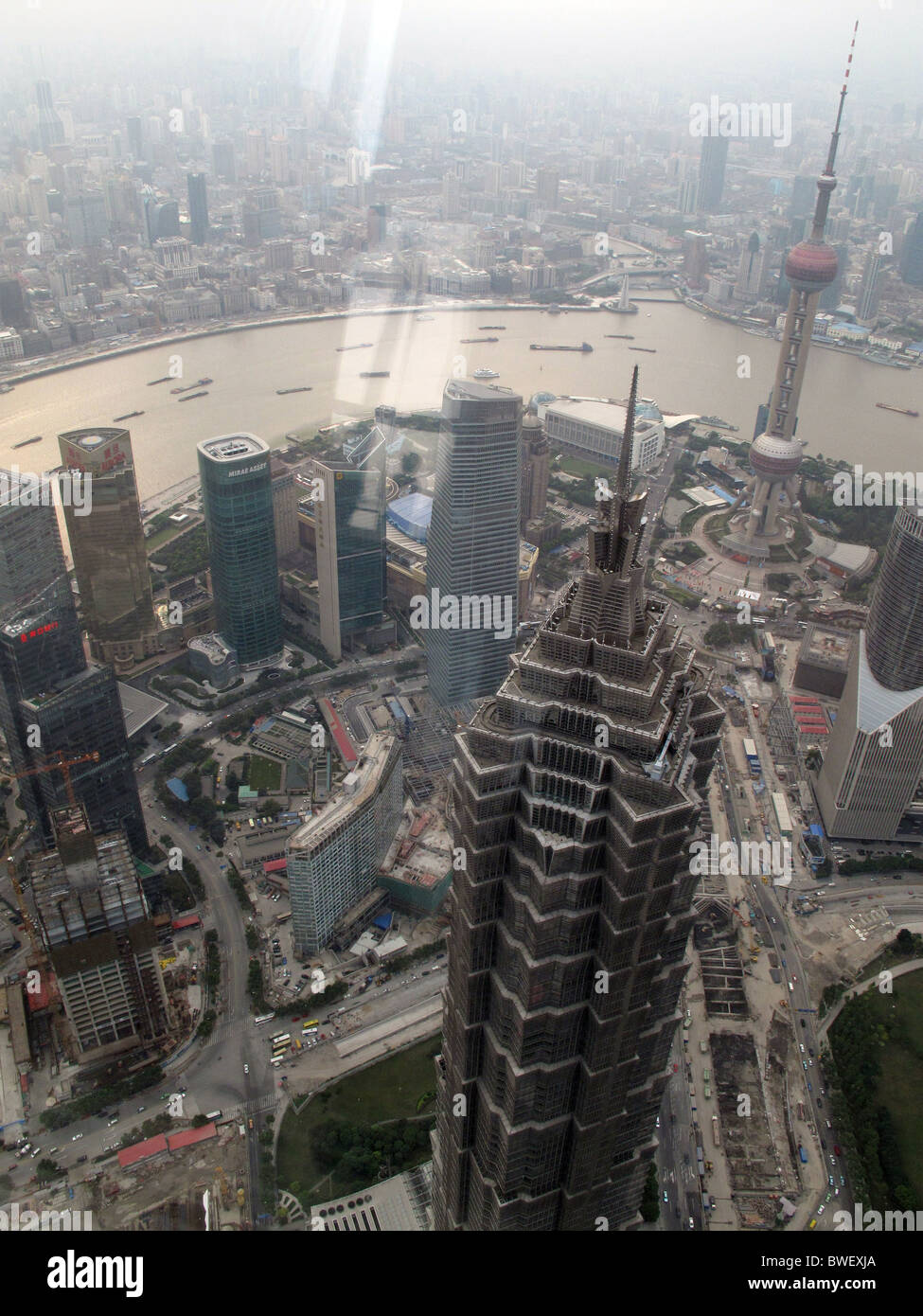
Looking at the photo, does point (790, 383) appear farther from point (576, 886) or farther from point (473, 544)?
point (576, 886)

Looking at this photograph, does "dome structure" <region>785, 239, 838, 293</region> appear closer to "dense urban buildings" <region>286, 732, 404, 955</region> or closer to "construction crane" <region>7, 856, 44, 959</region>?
"dense urban buildings" <region>286, 732, 404, 955</region>

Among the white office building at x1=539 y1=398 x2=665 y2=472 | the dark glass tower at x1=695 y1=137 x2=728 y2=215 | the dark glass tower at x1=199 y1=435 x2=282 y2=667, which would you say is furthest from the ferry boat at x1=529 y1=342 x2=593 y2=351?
the dark glass tower at x1=199 y1=435 x2=282 y2=667

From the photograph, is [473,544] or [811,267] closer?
[473,544]

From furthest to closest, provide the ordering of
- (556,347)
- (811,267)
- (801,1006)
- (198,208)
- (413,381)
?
(198,208) → (556,347) → (413,381) → (811,267) → (801,1006)

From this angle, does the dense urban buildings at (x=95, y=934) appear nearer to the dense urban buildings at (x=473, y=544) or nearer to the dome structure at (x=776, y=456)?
the dense urban buildings at (x=473, y=544)

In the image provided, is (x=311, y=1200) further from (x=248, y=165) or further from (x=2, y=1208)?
(x=248, y=165)

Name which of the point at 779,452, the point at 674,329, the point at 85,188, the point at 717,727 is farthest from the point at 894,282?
the point at 717,727

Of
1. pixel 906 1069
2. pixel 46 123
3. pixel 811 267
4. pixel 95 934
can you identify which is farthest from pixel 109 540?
pixel 46 123
